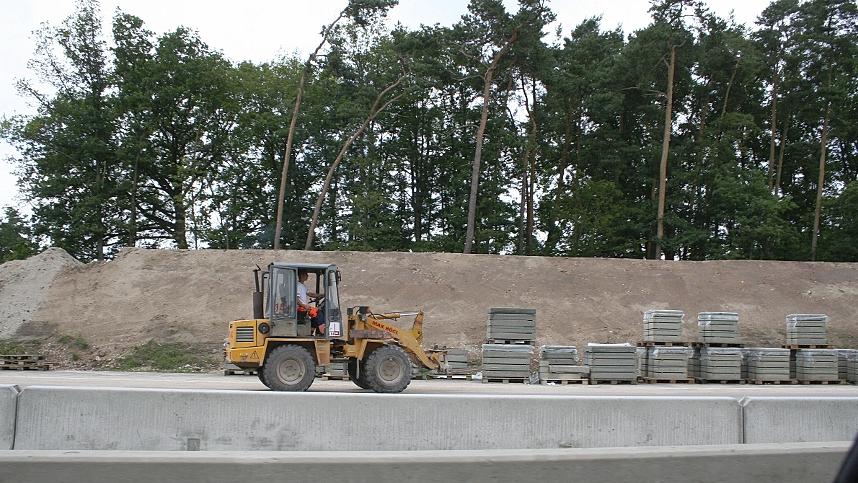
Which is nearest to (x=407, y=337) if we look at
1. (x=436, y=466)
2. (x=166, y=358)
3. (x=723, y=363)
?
(x=436, y=466)

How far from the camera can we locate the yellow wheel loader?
44.9 ft

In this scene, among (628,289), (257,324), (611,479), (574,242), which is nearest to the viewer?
(611,479)

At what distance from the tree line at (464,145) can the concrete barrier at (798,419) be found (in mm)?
35565

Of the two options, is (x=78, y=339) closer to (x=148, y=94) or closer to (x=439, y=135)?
(x=148, y=94)

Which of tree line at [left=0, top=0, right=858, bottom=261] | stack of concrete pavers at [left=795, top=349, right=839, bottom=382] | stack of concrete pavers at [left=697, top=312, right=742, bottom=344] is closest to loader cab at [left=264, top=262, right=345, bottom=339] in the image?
stack of concrete pavers at [left=697, top=312, right=742, bottom=344]

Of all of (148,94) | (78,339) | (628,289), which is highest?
(148,94)

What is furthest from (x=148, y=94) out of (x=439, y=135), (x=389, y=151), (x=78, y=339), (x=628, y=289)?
(x=628, y=289)

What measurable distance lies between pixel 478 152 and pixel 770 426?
35.9 metres

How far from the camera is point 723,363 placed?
22328 mm

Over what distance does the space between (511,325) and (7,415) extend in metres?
16.6

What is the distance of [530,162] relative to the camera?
51.9 m

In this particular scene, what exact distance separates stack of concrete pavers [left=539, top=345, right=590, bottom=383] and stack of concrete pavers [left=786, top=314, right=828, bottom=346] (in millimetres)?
7284

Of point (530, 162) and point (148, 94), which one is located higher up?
point (148, 94)

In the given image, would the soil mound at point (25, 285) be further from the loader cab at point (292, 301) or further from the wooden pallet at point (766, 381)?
the wooden pallet at point (766, 381)
